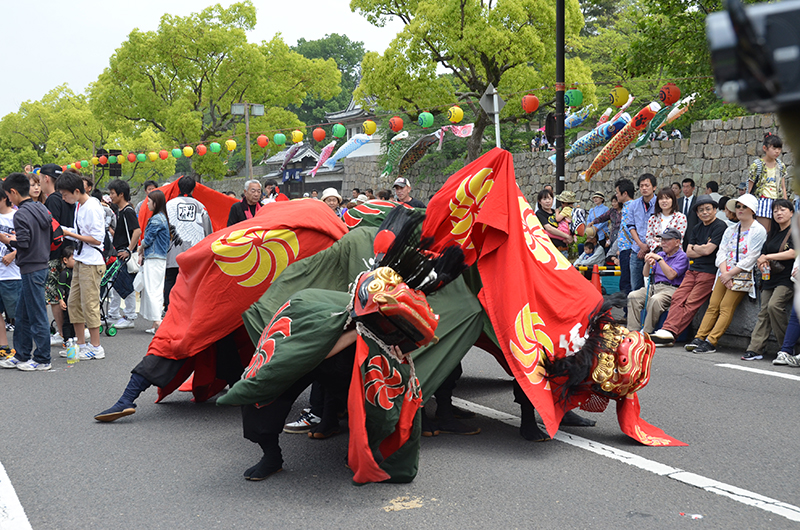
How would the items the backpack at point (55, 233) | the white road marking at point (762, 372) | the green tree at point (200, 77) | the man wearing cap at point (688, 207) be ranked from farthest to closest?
the green tree at point (200, 77) → the man wearing cap at point (688, 207) → the backpack at point (55, 233) → the white road marking at point (762, 372)

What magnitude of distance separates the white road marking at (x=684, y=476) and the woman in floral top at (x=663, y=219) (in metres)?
4.58

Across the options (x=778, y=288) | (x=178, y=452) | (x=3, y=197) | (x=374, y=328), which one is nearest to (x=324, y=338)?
(x=374, y=328)

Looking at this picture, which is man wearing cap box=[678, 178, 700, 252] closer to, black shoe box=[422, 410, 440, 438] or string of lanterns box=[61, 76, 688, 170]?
string of lanterns box=[61, 76, 688, 170]

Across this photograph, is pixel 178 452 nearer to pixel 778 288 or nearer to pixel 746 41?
pixel 746 41

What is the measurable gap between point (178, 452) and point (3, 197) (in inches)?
159

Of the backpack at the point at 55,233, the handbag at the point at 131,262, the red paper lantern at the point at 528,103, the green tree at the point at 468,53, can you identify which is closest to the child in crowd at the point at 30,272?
the backpack at the point at 55,233

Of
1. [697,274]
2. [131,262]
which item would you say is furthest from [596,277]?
[131,262]

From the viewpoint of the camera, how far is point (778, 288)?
7258 mm

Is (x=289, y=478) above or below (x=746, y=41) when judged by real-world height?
below

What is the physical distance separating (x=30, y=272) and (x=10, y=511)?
376cm

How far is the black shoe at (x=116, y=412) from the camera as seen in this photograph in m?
4.95

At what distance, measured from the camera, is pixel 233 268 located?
486 cm

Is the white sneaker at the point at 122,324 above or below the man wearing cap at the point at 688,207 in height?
below

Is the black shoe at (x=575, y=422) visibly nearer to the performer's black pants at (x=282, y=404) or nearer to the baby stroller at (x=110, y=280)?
the performer's black pants at (x=282, y=404)
